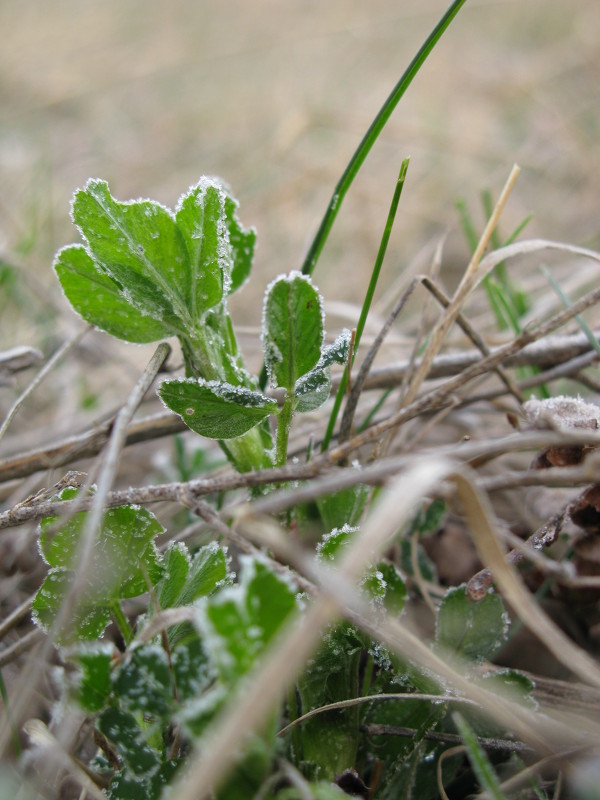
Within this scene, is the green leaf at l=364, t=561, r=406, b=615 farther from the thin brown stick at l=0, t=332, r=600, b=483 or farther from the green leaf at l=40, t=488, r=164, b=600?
the thin brown stick at l=0, t=332, r=600, b=483

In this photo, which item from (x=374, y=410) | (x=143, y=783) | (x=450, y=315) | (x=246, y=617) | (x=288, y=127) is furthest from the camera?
(x=288, y=127)

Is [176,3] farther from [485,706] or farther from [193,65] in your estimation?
[485,706]

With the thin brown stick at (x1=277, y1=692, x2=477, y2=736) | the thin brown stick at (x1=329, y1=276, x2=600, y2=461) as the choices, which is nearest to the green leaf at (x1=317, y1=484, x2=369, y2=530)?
the thin brown stick at (x1=329, y1=276, x2=600, y2=461)

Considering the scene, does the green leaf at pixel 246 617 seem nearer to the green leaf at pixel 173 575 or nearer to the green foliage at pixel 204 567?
the green foliage at pixel 204 567

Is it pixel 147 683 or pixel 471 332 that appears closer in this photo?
pixel 147 683

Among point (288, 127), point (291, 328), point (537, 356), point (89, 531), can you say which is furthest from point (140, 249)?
point (288, 127)

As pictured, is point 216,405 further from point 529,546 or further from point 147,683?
point 529,546
